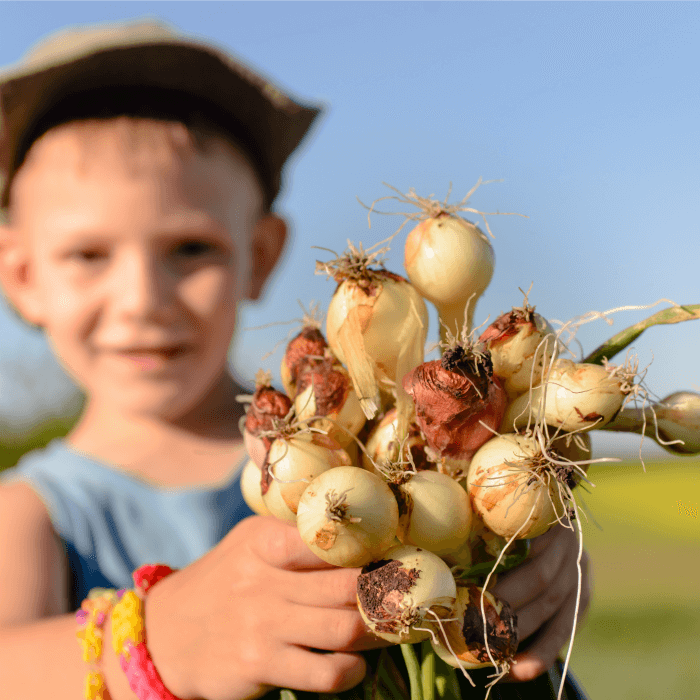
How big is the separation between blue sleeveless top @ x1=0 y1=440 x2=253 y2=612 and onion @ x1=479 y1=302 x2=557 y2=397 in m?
0.66

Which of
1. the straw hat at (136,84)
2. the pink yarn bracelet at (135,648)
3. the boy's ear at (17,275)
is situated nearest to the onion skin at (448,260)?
the pink yarn bracelet at (135,648)

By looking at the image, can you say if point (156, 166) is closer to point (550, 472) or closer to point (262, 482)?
point (262, 482)

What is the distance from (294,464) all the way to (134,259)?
0.63 metres

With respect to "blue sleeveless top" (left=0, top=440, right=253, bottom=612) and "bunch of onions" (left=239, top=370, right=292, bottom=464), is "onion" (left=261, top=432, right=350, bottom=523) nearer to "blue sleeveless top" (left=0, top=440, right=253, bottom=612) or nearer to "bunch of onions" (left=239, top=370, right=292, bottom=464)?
"bunch of onions" (left=239, top=370, right=292, bottom=464)

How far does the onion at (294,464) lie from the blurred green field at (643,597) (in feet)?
0.65

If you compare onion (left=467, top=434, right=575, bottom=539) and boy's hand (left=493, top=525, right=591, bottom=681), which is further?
boy's hand (left=493, top=525, right=591, bottom=681)

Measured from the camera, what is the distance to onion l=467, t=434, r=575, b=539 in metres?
0.38

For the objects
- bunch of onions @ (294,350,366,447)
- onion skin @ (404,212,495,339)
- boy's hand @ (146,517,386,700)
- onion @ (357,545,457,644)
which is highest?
onion skin @ (404,212,495,339)

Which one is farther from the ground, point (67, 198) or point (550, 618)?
point (67, 198)

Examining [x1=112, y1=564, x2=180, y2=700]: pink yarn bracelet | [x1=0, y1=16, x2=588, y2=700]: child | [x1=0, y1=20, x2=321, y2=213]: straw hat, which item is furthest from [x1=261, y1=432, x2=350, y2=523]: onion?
[x1=0, y1=20, x2=321, y2=213]: straw hat

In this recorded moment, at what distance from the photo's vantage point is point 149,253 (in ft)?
3.05

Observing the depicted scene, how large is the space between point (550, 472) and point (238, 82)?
2.98 feet

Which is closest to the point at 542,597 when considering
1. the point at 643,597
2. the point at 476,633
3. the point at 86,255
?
the point at 476,633

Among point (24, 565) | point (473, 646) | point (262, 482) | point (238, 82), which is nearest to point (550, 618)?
point (473, 646)
